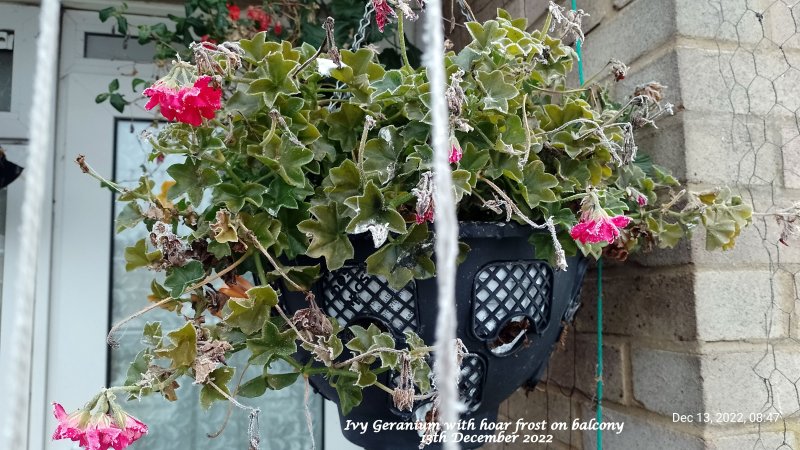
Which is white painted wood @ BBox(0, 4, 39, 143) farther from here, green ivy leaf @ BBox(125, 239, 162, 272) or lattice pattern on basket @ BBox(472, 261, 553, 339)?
lattice pattern on basket @ BBox(472, 261, 553, 339)

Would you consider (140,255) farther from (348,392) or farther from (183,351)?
(348,392)

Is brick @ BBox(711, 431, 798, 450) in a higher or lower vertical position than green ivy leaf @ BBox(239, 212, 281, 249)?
lower

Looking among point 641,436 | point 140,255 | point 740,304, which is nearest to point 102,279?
point 140,255

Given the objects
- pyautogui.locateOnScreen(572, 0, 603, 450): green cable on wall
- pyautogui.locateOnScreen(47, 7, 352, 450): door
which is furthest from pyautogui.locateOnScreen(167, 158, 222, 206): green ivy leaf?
pyautogui.locateOnScreen(47, 7, 352, 450): door

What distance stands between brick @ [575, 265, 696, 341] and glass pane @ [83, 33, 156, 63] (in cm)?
120

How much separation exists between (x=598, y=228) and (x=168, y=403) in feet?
3.89

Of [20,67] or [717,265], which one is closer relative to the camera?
[717,265]

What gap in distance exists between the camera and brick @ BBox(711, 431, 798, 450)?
673 millimetres

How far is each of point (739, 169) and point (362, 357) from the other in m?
0.54

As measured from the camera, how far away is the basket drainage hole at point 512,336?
0.59 metres

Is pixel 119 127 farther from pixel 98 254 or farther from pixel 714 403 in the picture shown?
pixel 714 403

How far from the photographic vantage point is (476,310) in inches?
22.1

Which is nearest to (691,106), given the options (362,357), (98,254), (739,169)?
(739,169)

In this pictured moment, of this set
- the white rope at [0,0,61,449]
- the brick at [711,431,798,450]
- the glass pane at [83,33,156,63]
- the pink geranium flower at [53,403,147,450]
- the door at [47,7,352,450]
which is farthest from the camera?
the glass pane at [83,33,156,63]
